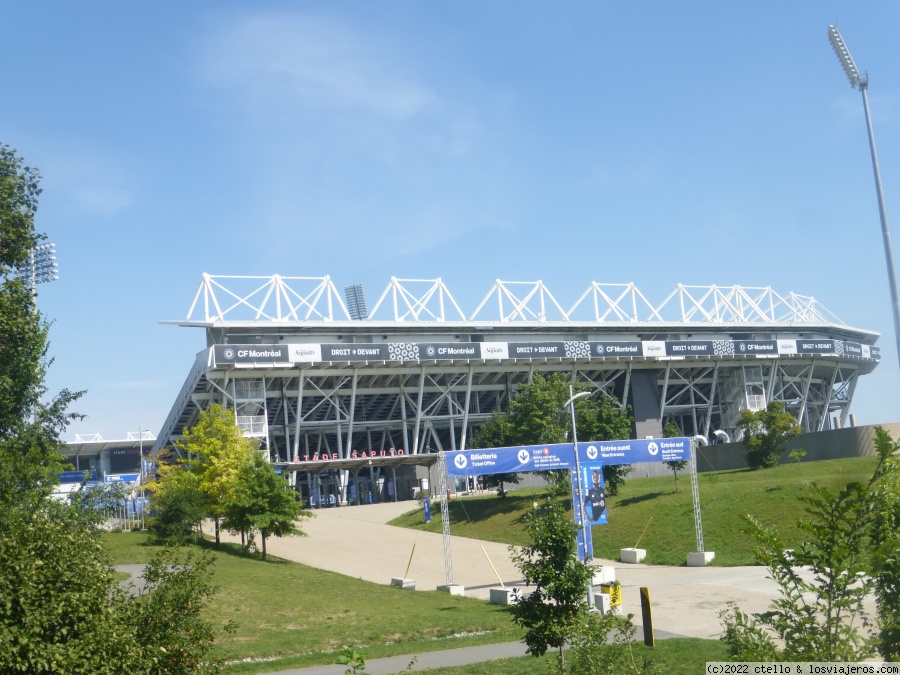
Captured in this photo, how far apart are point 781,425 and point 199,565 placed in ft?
162

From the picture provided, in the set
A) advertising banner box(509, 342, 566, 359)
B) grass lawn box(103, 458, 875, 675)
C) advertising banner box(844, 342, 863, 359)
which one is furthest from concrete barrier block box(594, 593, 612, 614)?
advertising banner box(844, 342, 863, 359)

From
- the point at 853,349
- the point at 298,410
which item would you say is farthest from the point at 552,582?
the point at 853,349

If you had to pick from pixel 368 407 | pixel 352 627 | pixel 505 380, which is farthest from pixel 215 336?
pixel 352 627

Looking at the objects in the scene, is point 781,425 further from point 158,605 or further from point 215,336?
point 158,605

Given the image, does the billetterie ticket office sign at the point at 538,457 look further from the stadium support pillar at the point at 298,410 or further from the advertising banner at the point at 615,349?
the advertising banner at the point at 615,349

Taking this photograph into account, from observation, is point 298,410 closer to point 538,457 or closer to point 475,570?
point 475,570

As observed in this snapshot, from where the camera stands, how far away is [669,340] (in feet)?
280

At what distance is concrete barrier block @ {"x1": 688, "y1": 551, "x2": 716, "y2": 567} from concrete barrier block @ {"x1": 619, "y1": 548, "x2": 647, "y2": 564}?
9.56ft

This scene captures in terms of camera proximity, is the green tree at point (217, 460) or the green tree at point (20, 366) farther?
the green tree at point (217, 460)

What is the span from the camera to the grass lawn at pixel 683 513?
36.6 meters

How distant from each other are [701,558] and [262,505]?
1829cm

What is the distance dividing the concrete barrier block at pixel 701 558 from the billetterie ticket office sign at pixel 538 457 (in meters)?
4.13

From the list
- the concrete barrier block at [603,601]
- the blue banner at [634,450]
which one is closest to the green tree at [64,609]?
the concrete barrier block at [603,601]

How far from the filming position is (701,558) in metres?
34.7
